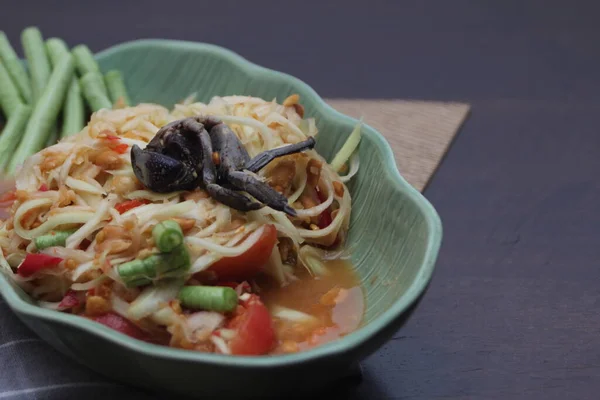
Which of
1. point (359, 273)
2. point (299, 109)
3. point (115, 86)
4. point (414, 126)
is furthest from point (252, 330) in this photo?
point (115, 86)

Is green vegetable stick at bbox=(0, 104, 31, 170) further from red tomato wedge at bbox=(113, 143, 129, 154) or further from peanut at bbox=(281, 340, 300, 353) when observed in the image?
peanut at bbox=(281, 340, 300, 353)

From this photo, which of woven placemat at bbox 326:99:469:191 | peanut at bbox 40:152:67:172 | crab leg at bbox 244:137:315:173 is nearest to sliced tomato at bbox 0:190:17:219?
peanut at bbox 40:152:67:172

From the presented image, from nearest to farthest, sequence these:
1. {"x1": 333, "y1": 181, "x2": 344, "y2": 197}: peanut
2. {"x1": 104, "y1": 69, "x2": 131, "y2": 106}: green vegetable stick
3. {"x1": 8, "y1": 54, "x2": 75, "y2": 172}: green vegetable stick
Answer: {"x1": 333, "y1": 181, "x2": 344, "y2": 197}: peanut
{"x1": 8, "y1": 54, "x2": 75, "y2": 172}: green vegetable stick
{"x1": 104, "y1": 69, "x2": 131, "y2": 106}: green vegetable stick

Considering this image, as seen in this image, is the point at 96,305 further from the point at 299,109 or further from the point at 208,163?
the point at 299,109

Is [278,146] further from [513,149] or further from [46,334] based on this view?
[513,149]

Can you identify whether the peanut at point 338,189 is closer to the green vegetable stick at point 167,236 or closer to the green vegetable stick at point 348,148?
the green vegetable stick at point 348,148

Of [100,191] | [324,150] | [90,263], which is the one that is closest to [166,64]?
[324,150]
